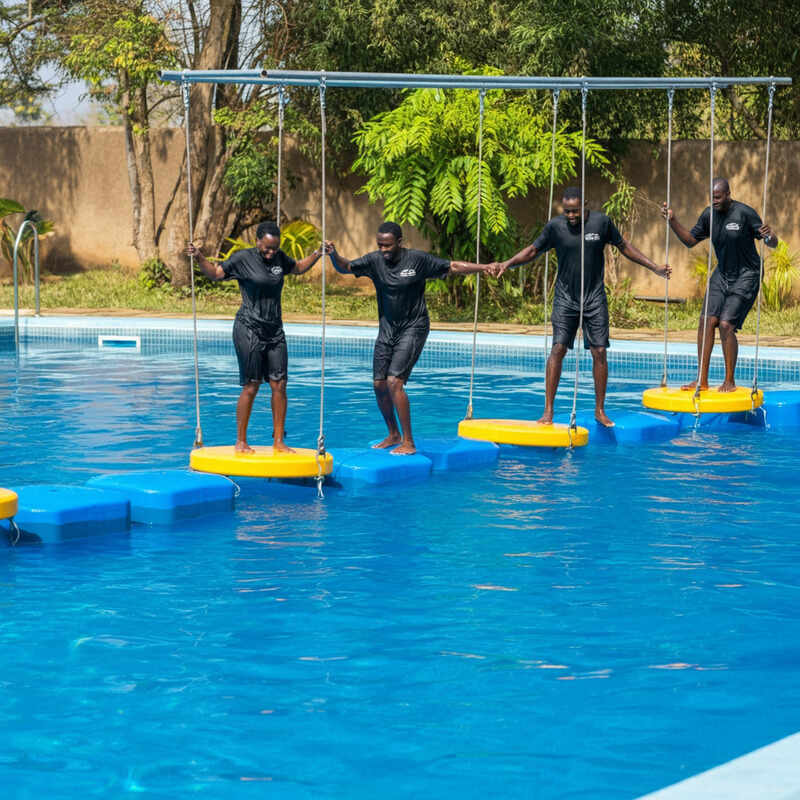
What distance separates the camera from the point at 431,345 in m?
16.7

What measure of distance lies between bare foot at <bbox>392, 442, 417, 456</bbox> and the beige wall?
11063mm

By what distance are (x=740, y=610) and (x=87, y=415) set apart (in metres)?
7.02

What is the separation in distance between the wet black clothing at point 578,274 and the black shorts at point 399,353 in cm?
144

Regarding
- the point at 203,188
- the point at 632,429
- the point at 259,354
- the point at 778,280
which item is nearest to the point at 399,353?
the point at 259,354

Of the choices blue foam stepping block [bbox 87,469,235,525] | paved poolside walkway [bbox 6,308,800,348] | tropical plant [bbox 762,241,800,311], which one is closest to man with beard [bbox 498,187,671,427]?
blue foam stepping block [bbox 87,469,235,525]

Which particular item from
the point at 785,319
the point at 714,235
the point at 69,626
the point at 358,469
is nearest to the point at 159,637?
the point at 69,626

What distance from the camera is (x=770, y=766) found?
154 inches

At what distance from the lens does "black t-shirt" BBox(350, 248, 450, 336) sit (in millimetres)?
9328

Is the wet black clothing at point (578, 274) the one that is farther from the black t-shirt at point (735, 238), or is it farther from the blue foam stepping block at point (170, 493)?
the blue foam stepping block at point (170, 493)

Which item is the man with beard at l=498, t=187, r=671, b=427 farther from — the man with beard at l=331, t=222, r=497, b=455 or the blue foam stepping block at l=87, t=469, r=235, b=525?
the blue foam stepping block at l=87, t=469, r=235, b=525

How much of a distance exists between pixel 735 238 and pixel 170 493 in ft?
18.6

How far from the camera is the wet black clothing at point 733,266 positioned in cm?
1145

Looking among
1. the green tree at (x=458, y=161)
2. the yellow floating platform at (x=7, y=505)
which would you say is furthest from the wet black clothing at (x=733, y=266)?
the yellow floating platform at (x=7, y=505)

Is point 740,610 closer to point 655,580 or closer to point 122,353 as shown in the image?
point 655,580
